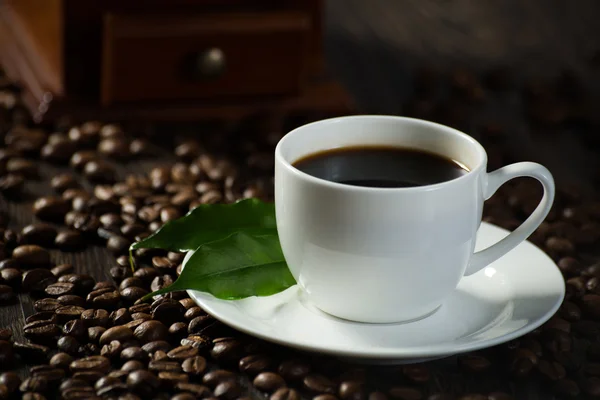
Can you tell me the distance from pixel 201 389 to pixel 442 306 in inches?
11.8

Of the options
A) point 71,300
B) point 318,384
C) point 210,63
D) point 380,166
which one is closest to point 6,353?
point 71,300

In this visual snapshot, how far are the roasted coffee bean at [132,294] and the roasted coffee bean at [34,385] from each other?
0.21 meters

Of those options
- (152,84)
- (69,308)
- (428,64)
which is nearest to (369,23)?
(428,64)

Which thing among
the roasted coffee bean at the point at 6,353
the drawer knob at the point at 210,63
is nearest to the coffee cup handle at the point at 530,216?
the roasted coffee bean at the point at 6,353

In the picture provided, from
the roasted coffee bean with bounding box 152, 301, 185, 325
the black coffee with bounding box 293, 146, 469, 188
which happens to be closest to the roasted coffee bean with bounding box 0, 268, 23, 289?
the roasted coffee bean with bounding box 152, 301, 185, 325

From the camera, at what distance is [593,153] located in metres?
1.79

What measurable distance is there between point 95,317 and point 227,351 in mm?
184

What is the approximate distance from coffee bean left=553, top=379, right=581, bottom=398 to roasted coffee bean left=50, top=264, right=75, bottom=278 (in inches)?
25.6

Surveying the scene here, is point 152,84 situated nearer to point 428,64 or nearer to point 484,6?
point 428,64

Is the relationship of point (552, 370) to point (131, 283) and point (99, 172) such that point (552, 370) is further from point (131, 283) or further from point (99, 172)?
point (99, 172)

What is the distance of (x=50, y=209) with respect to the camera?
147 centimetres

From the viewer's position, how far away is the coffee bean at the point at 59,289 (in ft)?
4.00

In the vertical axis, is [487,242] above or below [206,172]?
above

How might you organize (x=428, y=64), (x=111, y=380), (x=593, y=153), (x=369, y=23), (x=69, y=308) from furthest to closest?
(x=369, y=23) → (x=428, y=64) → (x=593, y=153) → (x=69, y=308) → (x=111, y=380)
